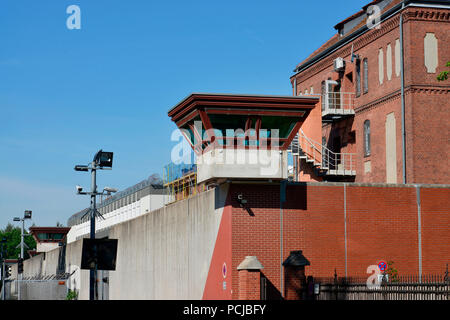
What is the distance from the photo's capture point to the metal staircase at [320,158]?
1615 inches

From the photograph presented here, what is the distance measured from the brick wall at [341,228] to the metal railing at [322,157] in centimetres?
1115

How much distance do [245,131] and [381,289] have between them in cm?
776

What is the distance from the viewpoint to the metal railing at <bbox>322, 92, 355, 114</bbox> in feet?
147

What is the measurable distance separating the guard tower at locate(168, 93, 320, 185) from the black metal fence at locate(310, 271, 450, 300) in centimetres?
436

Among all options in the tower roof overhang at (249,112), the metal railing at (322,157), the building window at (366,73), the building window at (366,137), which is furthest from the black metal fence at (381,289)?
the building window at (366,73)

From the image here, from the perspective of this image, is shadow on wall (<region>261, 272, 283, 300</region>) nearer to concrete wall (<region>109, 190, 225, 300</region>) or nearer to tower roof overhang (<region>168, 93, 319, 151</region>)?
concrete wall (<region>109, 190, 225, 300</region>)

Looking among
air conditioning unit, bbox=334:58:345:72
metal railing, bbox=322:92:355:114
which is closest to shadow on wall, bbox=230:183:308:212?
metal railing, bbox=322:92:355:114

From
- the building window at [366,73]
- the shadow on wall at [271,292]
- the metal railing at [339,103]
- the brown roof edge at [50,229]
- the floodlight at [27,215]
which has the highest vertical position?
the building window at [366,73]

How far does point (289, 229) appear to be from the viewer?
2869 cm

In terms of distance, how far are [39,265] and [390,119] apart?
52.8 metres

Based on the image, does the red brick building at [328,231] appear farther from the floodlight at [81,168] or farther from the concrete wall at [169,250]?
the floodlight at [81,168]

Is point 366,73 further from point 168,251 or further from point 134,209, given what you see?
point 134,209

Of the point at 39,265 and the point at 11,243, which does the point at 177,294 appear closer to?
the point at 39,265
